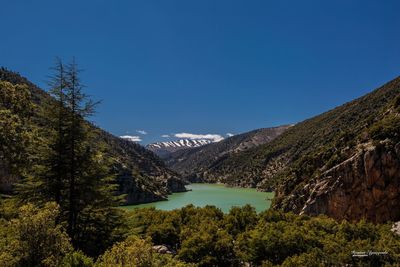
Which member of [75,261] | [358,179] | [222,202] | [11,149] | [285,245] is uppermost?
[11,149]

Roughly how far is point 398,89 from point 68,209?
129 m

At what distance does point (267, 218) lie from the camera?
Answer: 34.8 metres

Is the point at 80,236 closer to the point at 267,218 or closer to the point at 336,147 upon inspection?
the point at 267,218

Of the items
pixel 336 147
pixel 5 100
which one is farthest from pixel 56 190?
pixel 336 147

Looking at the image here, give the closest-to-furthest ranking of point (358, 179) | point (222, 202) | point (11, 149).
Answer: point (11, 149)
point (358, 179)
point (222, 202)

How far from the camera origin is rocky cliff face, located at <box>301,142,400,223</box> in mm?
50500

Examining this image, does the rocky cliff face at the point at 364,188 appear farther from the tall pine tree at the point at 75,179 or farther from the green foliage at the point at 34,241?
the green foliage at the point at 34,241

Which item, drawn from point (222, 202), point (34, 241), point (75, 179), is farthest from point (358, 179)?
point (222, 202)

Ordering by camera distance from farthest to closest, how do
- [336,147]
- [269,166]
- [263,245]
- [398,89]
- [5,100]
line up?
[269,166], [398,89], [336,147], [5,100], [263,245]

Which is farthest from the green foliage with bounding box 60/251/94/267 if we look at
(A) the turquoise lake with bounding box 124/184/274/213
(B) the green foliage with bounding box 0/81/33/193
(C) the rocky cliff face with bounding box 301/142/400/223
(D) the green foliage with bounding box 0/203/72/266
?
(A) the turquoise lake with bounding box 124/184/274/213

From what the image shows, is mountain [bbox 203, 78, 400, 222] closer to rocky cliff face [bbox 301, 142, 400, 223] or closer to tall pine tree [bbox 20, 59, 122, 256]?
rocky cliff face [bbox 301, 142, 400, 223]

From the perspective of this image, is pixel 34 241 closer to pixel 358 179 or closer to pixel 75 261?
pixel 75 261

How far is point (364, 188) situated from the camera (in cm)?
5294

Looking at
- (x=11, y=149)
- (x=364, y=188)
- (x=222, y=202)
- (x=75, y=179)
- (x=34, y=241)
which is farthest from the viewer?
(x=222, y=202)
